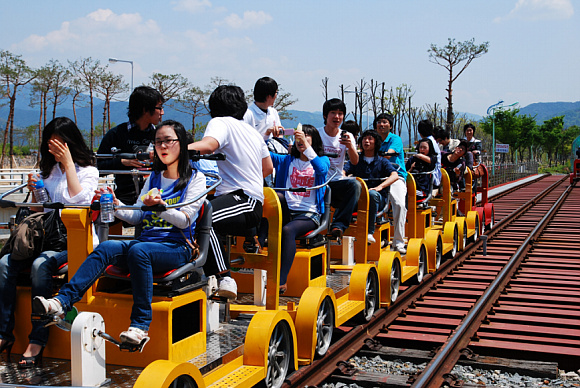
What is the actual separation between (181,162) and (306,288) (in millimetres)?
1926

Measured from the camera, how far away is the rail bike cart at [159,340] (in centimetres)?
325

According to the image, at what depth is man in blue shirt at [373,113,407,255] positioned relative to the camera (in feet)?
27.3

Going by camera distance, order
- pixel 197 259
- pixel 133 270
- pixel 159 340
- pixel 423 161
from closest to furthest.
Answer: pixel 133 270 → pixel 159 340 → pixel 197 259 → pixel 423 161

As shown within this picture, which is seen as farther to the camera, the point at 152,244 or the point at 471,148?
the point at 471,148

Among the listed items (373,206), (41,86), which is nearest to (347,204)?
(373,206)

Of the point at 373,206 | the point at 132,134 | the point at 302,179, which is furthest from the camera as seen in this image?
the point at 373,206

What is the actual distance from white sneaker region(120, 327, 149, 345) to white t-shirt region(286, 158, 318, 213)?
Answer: 263 centimetres

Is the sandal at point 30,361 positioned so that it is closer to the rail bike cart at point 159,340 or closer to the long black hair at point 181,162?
the rail bike cart at point 159,340

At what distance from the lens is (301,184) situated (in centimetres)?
584

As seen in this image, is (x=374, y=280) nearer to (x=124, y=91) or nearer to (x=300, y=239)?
(x=300, y=239)

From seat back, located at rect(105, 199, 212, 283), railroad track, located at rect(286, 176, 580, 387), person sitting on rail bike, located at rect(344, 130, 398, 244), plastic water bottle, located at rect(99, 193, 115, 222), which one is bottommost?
railroad track, located at rect(286, 176, 580, 387)

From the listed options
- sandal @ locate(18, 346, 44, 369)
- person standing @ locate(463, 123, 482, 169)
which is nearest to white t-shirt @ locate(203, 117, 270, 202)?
sandal @ locate(18, 346, 44, 369)

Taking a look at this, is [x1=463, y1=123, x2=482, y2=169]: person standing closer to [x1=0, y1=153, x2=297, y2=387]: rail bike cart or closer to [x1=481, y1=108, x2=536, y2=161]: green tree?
[x1=0, y1=153, x2=297, y2=387]: rail bike cart

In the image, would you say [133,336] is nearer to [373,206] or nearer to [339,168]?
[339,168]
